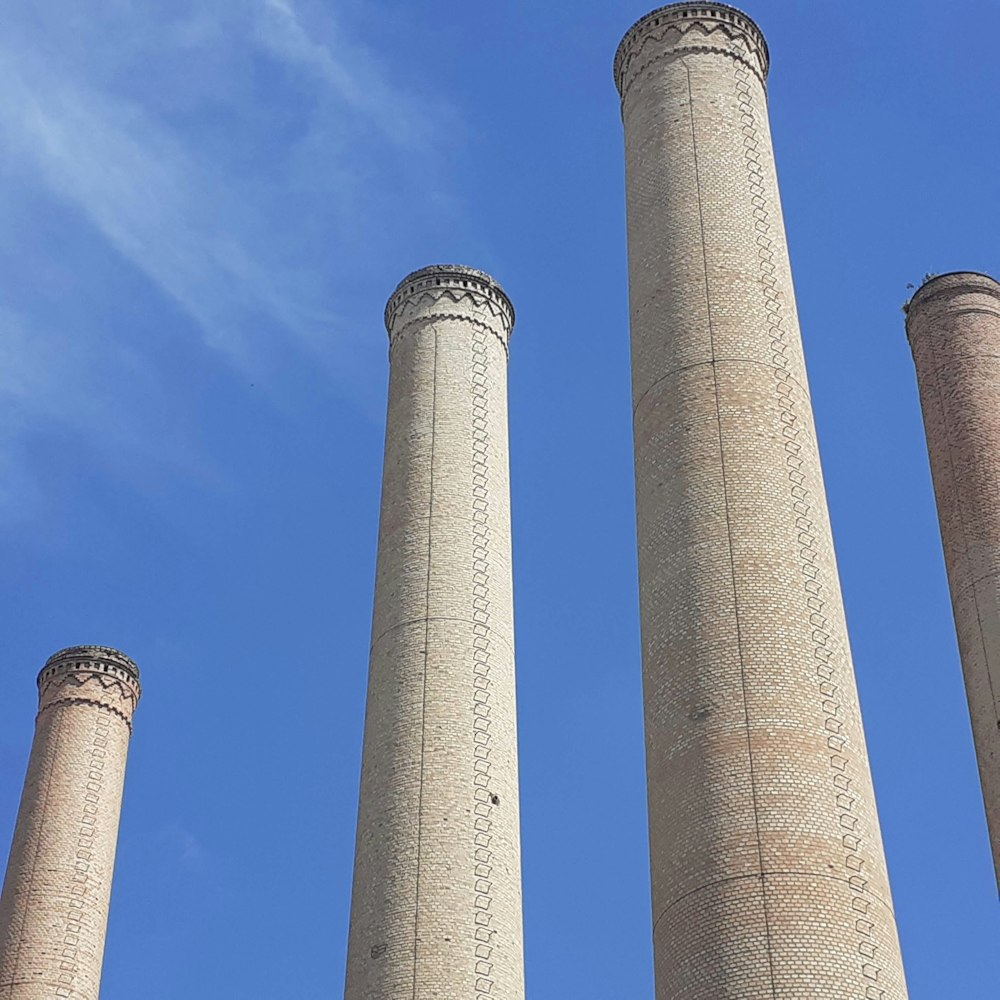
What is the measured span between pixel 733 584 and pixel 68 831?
33.5ft

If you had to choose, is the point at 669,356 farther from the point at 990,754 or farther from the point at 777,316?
the point at 990,754

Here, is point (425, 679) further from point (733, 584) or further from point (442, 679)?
point (733, 584)

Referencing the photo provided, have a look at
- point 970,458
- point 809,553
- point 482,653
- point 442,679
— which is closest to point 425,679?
point 442,679

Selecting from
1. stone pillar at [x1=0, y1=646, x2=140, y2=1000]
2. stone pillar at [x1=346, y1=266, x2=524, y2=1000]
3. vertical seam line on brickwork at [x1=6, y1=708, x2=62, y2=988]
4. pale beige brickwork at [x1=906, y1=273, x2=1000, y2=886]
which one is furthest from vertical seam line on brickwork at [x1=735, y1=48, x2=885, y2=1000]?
vertical seam line on brickwork at [x1=6, y1=708, x2=62, y2=988]

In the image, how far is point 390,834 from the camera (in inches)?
581

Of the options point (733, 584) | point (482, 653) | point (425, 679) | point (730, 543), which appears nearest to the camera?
point (733, 584)

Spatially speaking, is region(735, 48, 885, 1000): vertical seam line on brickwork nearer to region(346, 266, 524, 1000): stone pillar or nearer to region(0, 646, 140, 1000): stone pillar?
region(346, 266, 524, 1000): stone pillar

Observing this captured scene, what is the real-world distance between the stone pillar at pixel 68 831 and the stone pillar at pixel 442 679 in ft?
14.5

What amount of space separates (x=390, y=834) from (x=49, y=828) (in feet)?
17.7

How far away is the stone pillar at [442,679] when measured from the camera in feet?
46.8

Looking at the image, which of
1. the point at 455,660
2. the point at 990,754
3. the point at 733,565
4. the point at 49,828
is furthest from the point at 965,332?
the point at 49,828

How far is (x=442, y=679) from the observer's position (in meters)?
15.7

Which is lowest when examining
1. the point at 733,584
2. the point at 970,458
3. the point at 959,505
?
the point at 733,584

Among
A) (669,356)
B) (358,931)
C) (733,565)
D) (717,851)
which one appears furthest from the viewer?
(358,931)
